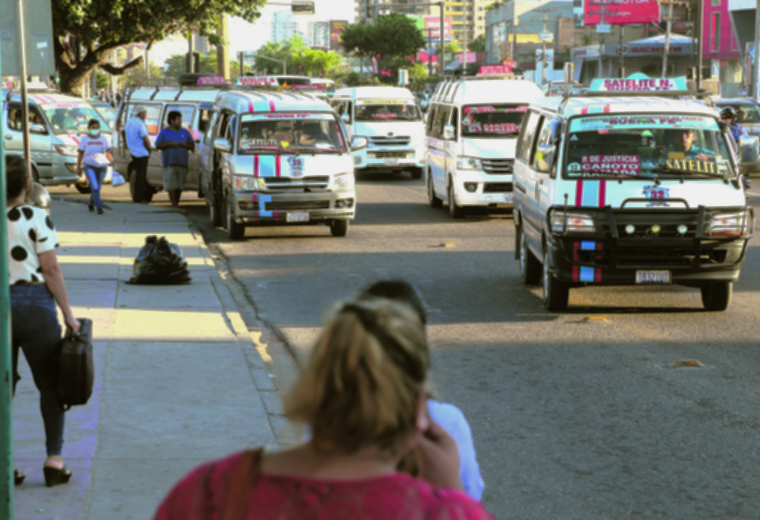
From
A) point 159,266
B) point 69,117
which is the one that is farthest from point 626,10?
point 159,266

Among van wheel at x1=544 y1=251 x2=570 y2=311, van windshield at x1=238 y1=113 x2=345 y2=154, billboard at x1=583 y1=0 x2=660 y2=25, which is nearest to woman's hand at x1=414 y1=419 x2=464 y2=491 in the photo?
van wheel at x1=544 y1=251 x2=570 y2=311

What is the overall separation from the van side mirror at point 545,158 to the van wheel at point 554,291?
83cm

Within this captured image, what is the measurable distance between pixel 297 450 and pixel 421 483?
0.24 m

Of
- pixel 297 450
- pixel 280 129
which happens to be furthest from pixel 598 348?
pixel 280 129

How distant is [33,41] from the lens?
28.8 ft

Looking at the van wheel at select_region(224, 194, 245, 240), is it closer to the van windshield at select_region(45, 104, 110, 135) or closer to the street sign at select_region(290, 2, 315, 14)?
the van windshield at select_region(45, 104, 110, 135)

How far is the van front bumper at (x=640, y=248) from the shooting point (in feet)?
31.7

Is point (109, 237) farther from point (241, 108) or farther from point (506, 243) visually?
point (506, 243)

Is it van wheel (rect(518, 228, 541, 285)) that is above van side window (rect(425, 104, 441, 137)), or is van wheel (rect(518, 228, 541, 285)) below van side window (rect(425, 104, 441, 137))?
below

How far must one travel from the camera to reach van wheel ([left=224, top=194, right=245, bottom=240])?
1608 centimetres

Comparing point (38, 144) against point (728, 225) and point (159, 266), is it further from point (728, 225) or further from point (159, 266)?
point (728, 225)

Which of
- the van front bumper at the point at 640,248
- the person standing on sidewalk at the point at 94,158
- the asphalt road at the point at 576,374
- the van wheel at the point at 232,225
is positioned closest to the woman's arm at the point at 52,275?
the asphalt road at the point at 576,374

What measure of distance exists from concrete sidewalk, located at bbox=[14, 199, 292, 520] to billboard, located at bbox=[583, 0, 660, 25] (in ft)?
265

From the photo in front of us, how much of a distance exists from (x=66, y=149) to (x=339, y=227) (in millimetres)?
9856
